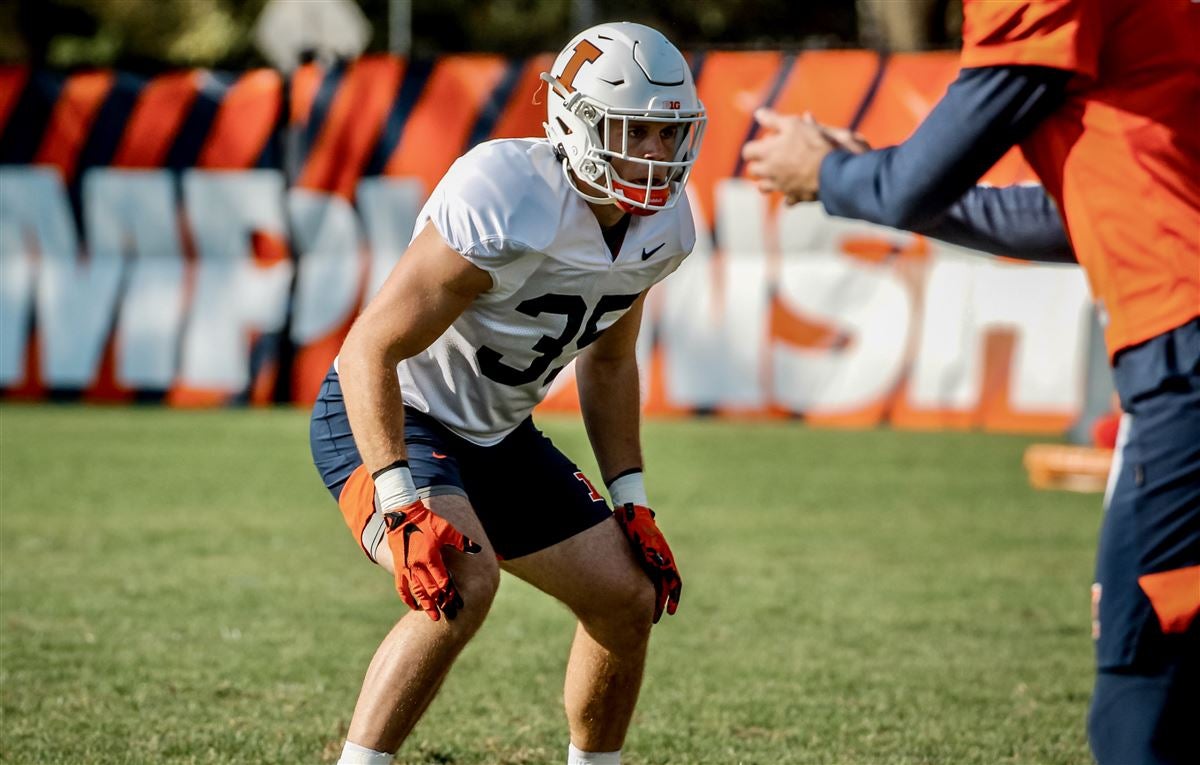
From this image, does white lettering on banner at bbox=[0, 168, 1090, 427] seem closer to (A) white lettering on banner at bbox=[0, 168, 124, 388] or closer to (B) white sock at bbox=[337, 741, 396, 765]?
(A) white lettering on banner at bbox=[0, 168, 124, 388]

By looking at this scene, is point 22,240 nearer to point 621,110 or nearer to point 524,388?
point 524,388

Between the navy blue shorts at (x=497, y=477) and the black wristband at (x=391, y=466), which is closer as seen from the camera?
the black wristband at (x=391, y=466)

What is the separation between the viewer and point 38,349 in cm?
1370

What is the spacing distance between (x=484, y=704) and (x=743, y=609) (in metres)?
1.79

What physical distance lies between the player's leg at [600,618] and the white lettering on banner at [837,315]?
905 centimetres

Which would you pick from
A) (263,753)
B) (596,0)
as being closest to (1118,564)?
(263,753)

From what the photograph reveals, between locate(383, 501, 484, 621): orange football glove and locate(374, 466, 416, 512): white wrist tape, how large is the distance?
0.7 inches

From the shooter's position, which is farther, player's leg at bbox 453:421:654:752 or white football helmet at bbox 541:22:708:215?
player's leg at bbox 453:421:654:752

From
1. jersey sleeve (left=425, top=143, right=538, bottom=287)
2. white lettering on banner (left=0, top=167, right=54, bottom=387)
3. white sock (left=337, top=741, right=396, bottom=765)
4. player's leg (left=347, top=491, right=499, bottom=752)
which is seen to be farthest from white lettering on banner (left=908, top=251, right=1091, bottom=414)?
white sock (left=337, top=741, right=396, bottom=765)

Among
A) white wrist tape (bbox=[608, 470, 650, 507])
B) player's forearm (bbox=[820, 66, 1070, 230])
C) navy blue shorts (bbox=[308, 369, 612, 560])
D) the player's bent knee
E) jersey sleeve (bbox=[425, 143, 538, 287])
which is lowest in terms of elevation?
the player's bent knee

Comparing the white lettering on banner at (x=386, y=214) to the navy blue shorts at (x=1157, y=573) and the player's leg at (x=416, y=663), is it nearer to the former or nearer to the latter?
the player's leg at (x=416, y=663)

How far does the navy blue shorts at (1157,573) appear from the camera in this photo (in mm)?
2623

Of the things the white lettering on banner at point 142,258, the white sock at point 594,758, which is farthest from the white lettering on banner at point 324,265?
the white sock at point 594,758

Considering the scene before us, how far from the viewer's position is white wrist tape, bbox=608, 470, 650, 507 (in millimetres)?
4230
